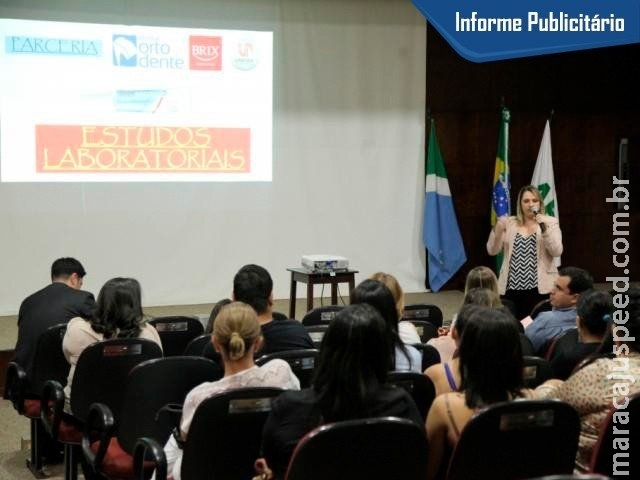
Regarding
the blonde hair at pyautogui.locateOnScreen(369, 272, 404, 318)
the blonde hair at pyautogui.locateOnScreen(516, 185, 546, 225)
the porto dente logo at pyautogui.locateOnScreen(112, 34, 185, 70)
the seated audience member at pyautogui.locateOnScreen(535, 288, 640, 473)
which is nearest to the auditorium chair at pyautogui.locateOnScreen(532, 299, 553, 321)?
the blonde hair at pyautogui.locateOnScreen(516, 185, 546, 225)

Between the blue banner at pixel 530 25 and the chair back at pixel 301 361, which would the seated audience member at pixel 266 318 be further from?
the blue banner at pixel 530 25

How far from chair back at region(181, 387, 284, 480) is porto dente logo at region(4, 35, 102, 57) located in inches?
203

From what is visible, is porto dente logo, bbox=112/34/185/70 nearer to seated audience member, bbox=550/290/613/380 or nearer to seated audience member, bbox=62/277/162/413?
seated audience member, bbox=62/277/162/413

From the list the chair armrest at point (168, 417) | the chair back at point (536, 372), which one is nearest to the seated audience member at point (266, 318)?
the chair armrest at point (168, 417)

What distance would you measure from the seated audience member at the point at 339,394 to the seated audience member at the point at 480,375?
0.11 meters

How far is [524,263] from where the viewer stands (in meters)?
5.89

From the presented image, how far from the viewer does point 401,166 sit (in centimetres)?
853

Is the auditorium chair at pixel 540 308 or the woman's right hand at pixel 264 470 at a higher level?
the auditorium chair at pixel 540 308

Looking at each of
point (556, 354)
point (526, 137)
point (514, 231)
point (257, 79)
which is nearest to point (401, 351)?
point (556, 354)

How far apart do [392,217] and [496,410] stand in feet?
20.2

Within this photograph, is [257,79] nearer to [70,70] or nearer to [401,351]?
[70,70]

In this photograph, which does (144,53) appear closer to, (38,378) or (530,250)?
(530,250)

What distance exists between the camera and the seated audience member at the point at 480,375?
8.38 feet

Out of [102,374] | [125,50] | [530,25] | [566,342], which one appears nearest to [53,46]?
[125,50]
